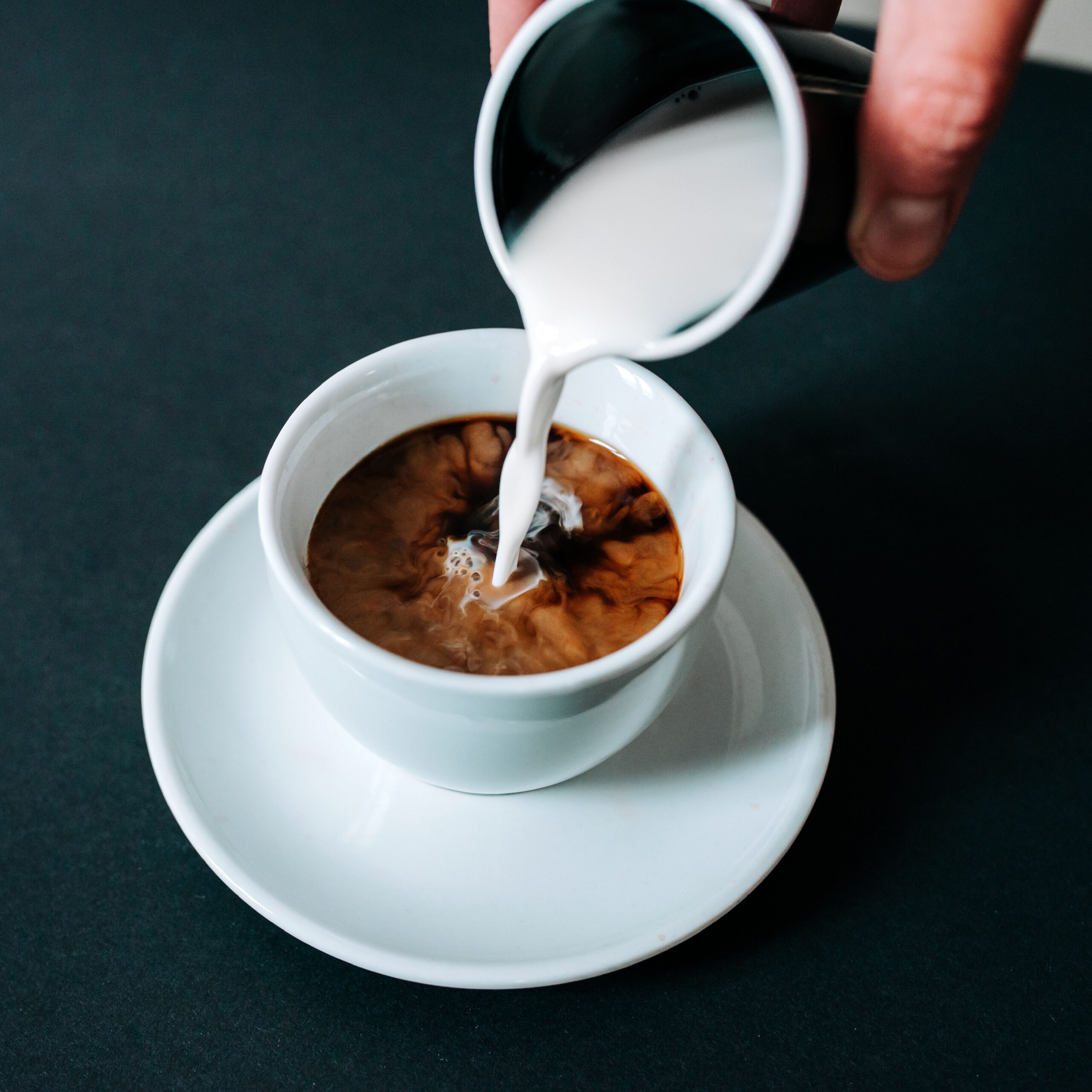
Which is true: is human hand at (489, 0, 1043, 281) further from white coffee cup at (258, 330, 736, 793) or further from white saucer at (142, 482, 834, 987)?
white saucer at (142, 482, 834, 987)

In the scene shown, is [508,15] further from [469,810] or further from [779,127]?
[469,810]

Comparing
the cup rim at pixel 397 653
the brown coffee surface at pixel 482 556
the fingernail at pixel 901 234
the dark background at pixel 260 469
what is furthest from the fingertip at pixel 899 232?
the dark background at pixel 260 469

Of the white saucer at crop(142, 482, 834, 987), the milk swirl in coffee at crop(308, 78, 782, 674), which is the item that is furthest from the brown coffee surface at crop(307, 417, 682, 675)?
the white saucer at crop(142, 482, 834, 987)

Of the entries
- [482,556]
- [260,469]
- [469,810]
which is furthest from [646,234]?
[260,469]

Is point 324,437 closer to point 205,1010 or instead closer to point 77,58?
point 205,1010

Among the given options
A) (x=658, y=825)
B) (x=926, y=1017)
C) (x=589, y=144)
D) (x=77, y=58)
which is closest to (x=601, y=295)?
(x=589, y=144)

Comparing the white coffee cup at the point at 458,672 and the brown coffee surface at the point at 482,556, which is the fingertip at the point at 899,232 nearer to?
the white coffee cup at the point at 458,672
